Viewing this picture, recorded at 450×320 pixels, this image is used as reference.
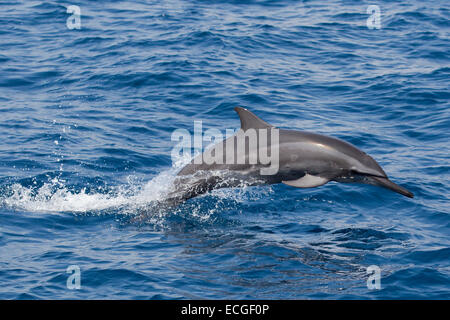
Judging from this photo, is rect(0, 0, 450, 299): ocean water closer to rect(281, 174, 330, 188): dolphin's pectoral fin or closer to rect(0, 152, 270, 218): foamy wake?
rect(0, 152, 270, 218): foamy wake

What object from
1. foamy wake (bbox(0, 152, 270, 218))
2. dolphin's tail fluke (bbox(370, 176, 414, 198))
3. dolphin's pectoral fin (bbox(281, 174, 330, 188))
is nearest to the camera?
dolphin's pectoral fin (bbox(281, 174, 330, 188))

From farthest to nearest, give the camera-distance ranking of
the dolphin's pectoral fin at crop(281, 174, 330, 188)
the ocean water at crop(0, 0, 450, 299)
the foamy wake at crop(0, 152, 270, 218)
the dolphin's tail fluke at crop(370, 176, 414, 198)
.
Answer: the foamy wake at crop(0, 152, 270, 218) < the dolphin's tail fluke at crop(370, 176, 414, 198) < the dolphin's pectoral fin at crop(281, 174, 330, 188) < the ocean water at crop(0, 0, 450, 299)

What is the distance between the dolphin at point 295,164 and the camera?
37.4 feet

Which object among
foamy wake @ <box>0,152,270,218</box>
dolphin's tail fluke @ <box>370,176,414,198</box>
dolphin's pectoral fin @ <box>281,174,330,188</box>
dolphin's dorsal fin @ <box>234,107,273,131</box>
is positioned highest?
dolphin's dorsal fin @ <box>234,107,273,131</box>

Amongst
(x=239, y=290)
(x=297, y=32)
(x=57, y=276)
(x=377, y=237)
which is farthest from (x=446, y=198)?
(x=297, y=32)

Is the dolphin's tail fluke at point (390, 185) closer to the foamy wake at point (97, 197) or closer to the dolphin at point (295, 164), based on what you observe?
the dolphin at point (295, 164)

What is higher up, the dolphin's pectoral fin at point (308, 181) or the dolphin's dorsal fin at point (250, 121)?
the dolphin's dorsal fin at point (250, 121)

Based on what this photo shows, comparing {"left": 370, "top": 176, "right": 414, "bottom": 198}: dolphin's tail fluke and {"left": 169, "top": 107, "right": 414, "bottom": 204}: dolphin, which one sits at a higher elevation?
{"left": 169, "top": 107, "right": 414, "bottom": 204}: dolphin

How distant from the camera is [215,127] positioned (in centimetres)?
1655

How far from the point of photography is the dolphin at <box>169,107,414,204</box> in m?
11.4

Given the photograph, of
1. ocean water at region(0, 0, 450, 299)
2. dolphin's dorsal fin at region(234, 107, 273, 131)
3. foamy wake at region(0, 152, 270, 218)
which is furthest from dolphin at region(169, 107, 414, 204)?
foamy wake at region(0, 152, 270, 218)

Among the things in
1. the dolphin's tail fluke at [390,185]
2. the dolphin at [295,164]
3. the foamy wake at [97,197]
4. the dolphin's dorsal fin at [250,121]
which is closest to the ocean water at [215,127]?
the foamy wake at [97,197]

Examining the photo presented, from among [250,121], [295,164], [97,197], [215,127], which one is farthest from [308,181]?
[215,127]
